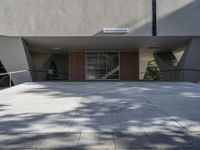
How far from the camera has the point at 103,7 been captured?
59.8 feet

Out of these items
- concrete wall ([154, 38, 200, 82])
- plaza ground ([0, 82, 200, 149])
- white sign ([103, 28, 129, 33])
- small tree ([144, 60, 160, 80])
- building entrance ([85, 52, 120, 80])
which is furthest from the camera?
small tree ([144, 60, 160, 80])

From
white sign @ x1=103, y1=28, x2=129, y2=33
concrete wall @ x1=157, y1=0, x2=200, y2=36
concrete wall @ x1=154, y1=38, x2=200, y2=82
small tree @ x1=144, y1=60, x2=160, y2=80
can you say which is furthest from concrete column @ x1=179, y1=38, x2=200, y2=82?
small tree @ x1=144, y1=60, x2=160, y2=80

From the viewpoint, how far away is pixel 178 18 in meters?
18.4

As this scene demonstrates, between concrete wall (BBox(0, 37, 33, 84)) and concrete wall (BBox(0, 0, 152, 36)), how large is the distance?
1.09 m

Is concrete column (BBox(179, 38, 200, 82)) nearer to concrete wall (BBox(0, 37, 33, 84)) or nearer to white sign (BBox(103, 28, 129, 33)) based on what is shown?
white sign (BBox(103, 28, 129, 33))

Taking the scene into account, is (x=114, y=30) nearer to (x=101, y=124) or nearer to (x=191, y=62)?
(x=191, y=62)

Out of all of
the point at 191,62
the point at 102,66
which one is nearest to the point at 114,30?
the point at 191,62

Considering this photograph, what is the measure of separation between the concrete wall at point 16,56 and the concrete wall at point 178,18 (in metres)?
9.01

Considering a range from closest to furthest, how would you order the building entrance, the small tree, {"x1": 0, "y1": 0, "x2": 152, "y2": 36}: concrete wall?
{"x1": 0, "y1": 0, "x2": 152, "y2": 36}: concrete wall → the building entrance → the small tree

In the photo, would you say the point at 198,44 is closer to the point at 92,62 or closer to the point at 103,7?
the point at 103,7

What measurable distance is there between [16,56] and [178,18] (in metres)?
11.1

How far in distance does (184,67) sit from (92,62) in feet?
27.2

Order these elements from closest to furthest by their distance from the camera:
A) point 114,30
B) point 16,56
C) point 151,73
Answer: point 114,30
point 16,56
point 151,73

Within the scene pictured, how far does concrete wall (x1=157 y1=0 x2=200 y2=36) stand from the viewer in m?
18.3
